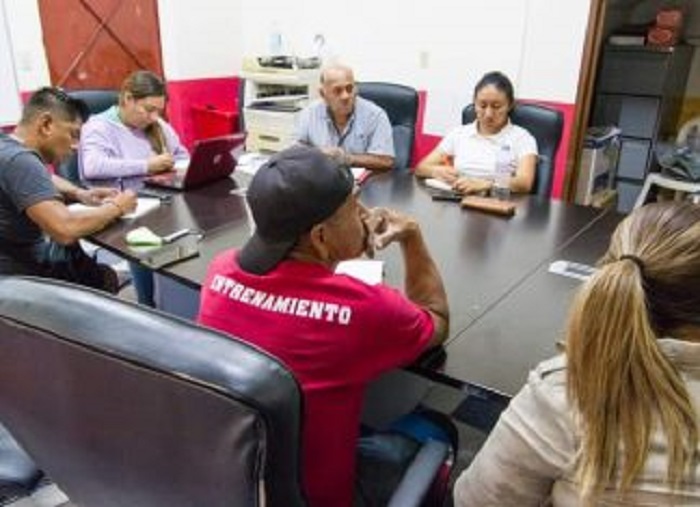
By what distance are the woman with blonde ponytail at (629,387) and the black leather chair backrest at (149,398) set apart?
308 millimetres

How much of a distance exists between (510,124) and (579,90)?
3.01 feet

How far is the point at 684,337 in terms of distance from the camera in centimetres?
72

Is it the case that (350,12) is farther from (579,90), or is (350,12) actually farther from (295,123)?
(579,90)

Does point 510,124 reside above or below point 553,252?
above

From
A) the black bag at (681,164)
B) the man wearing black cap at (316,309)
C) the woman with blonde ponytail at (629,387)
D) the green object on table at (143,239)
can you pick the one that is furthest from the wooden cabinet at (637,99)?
the woman with blonde ponytail at (629,387)

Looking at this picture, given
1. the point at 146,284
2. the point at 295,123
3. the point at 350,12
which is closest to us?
the point at 146,284

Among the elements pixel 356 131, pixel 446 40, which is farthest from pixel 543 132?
pixel 446 40

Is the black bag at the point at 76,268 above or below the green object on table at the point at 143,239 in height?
below

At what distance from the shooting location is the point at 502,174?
2.40m

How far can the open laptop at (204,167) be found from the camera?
2200mm

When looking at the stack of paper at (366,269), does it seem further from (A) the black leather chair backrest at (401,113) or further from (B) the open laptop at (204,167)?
(A) the black leather chair backrest at (401,113)

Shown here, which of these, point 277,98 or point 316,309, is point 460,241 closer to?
point 316,309

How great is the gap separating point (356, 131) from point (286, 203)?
1900 mm

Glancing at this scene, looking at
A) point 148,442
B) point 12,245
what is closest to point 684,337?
point 148,442
